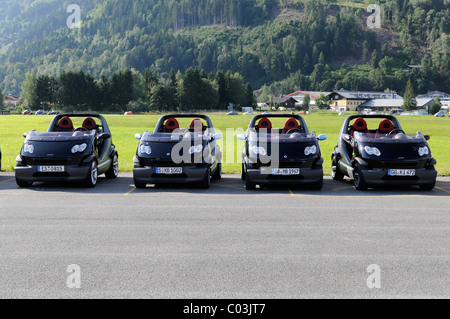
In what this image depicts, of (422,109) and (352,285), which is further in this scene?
(422,109)

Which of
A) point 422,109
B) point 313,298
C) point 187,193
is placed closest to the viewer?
point 313,298

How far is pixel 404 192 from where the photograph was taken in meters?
12.2

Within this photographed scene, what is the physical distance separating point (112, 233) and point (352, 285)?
3.73 meters

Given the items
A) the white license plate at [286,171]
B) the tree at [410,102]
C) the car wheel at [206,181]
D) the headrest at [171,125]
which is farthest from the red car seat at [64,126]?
the tree at [410,102]

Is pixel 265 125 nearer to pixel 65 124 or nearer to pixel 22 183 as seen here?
pixel 65 124

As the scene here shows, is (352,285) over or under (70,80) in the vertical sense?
under

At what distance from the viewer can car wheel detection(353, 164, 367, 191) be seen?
12.1 meters

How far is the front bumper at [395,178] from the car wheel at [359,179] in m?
0.10

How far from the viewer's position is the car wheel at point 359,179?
12.1 m

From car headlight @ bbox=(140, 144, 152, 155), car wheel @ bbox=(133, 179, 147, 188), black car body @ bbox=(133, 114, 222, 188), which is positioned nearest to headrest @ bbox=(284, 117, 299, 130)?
black car body @ bbox=(133, 114, 222, 188)

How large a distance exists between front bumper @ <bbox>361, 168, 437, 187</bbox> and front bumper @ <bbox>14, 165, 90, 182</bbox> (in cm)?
669

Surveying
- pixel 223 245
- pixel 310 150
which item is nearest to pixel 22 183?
pixel 310 150
